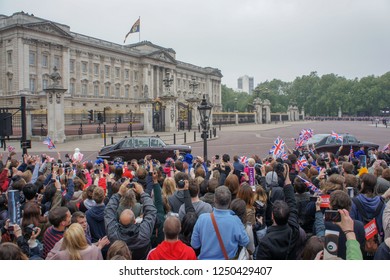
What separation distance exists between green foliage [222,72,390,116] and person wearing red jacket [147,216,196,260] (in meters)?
81.6

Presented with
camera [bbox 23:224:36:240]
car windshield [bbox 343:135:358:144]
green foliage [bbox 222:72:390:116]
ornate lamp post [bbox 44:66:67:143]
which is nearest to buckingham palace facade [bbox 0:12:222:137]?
ornate lamp post [bbox 44:66:67:143]

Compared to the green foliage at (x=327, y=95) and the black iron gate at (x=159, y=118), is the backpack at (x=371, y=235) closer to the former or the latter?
the black iron gate at (x=159, y=118)

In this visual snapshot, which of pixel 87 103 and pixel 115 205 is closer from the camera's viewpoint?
pixel 115 205

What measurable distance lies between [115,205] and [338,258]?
2.75 m

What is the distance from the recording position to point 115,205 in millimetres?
4602

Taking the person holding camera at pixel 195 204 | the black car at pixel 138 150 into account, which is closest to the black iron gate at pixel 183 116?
the black car at pixel 138 150

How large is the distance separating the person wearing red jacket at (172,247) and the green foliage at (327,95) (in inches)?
3213

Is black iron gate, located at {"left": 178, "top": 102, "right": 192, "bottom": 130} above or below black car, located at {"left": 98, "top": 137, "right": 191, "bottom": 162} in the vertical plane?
above

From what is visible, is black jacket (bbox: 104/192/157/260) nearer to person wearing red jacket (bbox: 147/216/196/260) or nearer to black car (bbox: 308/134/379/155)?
person wearing red jacket (bbox: 147/216/196/260)

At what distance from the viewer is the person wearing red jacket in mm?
3453

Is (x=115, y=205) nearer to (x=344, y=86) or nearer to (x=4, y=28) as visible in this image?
(x=4, y=28)

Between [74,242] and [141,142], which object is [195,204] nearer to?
[74,242]

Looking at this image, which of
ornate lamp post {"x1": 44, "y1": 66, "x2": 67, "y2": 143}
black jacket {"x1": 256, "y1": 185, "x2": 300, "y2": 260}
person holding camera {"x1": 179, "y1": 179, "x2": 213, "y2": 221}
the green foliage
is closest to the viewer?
black jacket {"x1": 256, "y1": 185, "x2": 300, "y2": 260}
